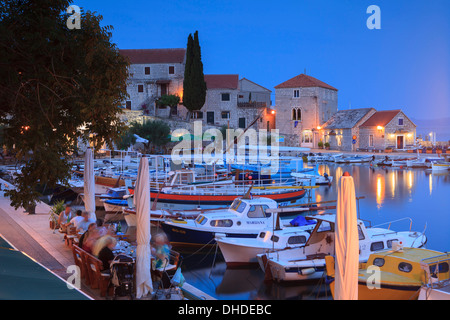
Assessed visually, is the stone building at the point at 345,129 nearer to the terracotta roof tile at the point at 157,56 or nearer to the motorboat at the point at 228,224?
the terracotta roof tile at the point at 157,56

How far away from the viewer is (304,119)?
220 feet

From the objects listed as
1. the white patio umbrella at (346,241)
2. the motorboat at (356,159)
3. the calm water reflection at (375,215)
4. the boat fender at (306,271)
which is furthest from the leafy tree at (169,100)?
the white patio umbrella at (346,241)

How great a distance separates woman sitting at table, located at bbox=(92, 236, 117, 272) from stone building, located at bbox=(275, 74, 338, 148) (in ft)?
193

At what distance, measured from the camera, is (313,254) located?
13.8 metres

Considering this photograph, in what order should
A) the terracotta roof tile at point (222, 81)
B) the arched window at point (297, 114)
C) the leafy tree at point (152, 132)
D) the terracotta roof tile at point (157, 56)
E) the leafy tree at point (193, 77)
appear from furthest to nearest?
the arched window at point (297, 114)
the terracotta roof tile at point (222, 81)
the terracotta roof tile at point (157, 56)
the leafy tree at point (193, 77)
the leafy tree at point (152, 132)

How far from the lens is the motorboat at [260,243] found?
14344mm

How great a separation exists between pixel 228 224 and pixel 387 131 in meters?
51.0

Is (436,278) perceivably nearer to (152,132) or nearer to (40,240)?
(40,240)

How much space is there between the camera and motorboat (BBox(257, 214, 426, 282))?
43.2ft

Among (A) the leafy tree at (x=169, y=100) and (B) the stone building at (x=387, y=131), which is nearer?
(A) the leafy tree at (x=169, y=100)

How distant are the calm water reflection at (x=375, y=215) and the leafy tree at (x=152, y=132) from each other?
1997 cm

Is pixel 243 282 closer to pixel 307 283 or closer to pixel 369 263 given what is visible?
pixel 307 283

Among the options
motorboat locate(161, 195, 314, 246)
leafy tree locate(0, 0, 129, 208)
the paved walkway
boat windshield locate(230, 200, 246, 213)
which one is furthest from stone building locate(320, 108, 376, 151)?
leafy tree locate(0, 0, 129, 208)
